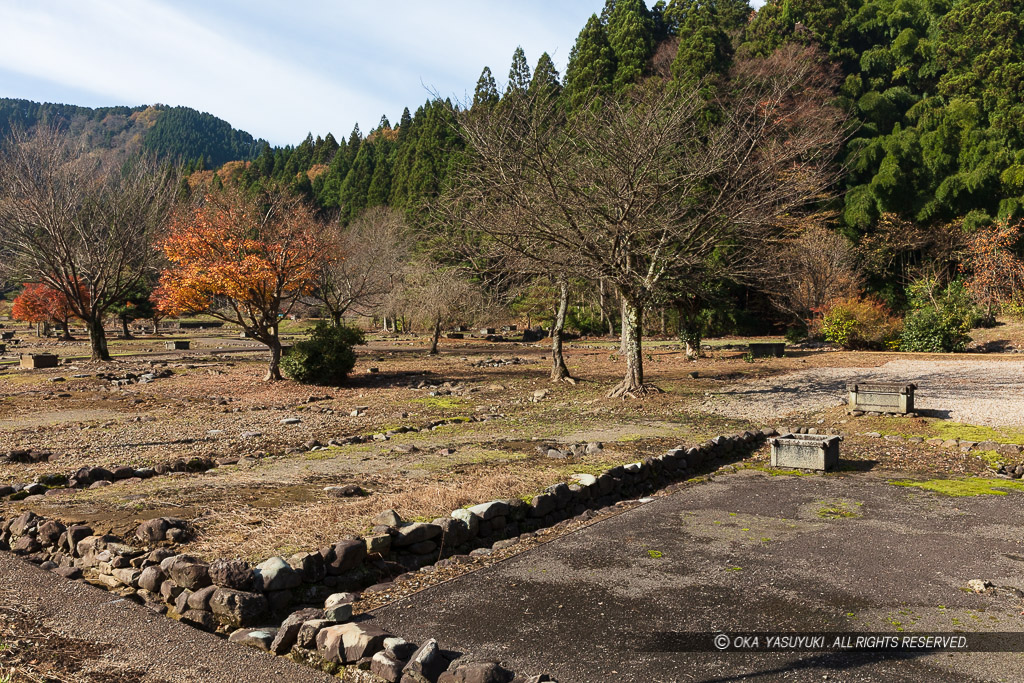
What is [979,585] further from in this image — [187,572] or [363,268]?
[363,268]

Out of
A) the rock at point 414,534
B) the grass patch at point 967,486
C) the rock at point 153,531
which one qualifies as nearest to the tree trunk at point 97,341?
the rock at point 153,531

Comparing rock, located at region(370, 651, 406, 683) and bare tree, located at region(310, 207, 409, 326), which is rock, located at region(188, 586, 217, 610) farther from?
bare tree, located at region(310, 207, 409, 326)

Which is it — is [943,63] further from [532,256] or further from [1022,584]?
[1022,584]

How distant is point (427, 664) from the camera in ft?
13.3

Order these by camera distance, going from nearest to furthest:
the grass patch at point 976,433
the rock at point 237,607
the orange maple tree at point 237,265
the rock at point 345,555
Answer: the rock at point 237,607, the rock at point 345,555, the grass patch at point 976,433, the orange maple tree at point 237,265

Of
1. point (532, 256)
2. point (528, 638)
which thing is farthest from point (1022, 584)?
point (532, 256)

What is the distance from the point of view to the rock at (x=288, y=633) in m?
4.58

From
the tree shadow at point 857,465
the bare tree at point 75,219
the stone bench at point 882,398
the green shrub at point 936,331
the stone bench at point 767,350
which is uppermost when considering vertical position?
the bare tree at point 75,219

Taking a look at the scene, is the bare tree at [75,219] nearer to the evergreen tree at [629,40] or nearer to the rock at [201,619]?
the evergreen tree at [629,40]

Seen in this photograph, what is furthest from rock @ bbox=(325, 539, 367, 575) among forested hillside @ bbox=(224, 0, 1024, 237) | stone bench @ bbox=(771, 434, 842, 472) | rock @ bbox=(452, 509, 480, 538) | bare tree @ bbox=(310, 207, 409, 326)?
forested hillside @ bbox=(224, 0, 1024, 237)

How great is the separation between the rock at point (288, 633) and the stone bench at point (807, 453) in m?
7.43

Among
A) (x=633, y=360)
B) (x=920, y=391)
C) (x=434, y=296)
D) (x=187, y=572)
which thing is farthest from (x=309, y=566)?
(x=434, y=296)

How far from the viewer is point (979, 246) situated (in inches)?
1351

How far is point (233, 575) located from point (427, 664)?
1.96 metres
